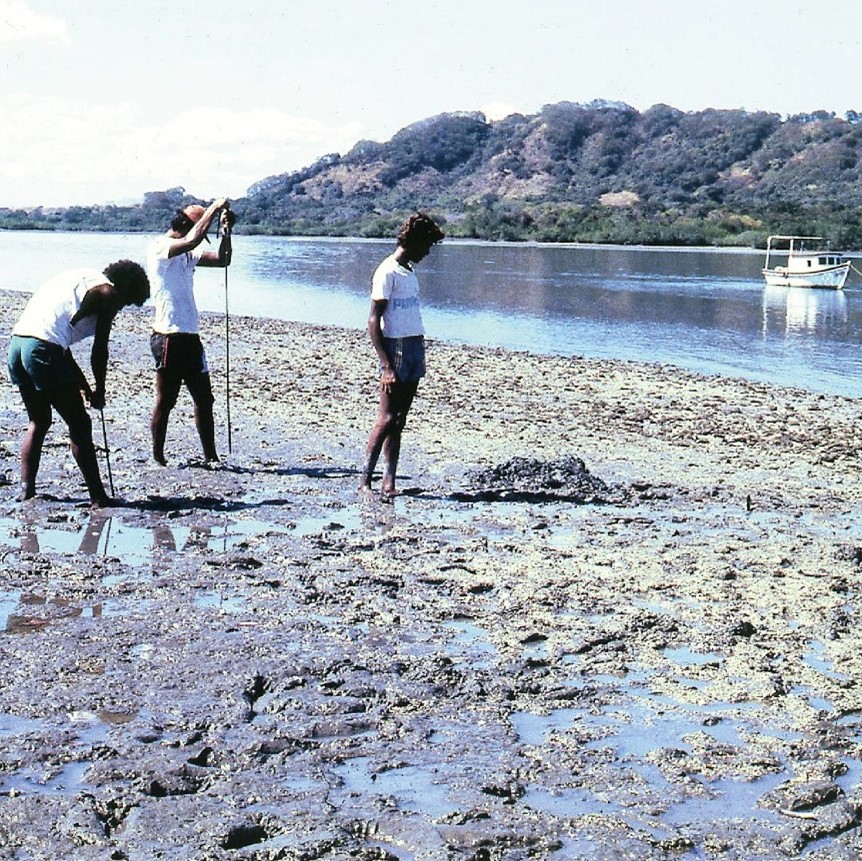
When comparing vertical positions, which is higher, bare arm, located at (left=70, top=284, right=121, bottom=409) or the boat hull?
bare arm, located at (left=70, top=284, right=121, bottom=409)

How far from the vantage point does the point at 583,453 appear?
38.1ft

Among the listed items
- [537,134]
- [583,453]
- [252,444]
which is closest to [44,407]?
[252,444]

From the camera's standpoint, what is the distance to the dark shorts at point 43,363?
8.40m

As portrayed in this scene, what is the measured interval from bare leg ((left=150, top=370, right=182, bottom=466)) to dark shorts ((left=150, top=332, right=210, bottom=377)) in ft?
0.22

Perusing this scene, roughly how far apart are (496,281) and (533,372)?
106 ft

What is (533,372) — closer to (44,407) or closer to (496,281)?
(44,407)

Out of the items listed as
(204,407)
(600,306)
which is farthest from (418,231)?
(600,306)

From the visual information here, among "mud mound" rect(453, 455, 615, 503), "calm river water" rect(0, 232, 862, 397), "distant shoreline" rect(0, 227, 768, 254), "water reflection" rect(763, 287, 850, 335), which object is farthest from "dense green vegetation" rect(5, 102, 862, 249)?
"mud mound" rect(453, 455, 615, 503)

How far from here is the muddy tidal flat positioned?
437 cm

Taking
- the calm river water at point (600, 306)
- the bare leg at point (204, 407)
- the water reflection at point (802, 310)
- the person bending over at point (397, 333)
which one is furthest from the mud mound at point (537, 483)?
the water reflection at point (802, 310)

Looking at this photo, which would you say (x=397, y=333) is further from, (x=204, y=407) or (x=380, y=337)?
(x=204, y=407)

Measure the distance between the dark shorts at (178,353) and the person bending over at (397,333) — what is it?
1372 millimetres

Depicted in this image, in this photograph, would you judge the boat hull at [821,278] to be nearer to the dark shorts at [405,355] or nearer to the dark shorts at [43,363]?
the dark shorts at [405,355]

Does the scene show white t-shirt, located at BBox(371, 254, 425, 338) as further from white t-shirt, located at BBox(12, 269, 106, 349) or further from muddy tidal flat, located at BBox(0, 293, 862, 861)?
white t-shirt, located at BBox(12, 269, 106, 349)
